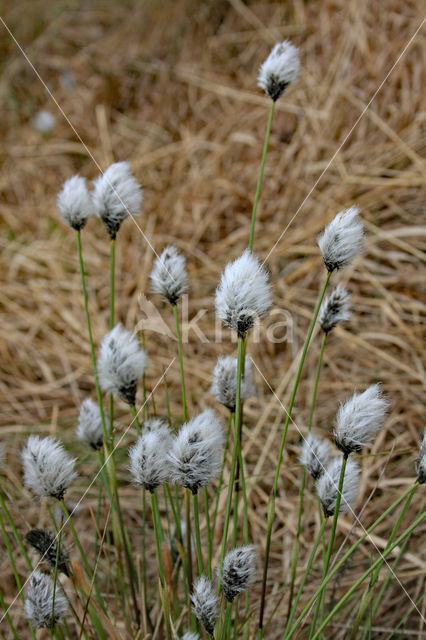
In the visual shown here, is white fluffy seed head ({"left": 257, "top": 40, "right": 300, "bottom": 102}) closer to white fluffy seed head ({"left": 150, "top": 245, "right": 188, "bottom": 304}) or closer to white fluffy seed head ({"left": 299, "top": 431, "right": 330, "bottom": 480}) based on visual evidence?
white fluffy seed head ({"left": 150, "top": 245, "right": 188, "bottom": 304})

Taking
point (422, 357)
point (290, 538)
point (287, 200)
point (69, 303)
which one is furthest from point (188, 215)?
point (290, 538)

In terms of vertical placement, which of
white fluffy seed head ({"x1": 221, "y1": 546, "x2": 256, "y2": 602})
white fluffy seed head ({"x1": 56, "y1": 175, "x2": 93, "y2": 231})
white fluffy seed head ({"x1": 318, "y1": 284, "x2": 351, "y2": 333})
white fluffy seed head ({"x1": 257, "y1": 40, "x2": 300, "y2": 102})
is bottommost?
white fluffy seed head ({"x1": 221, "y1": 546, "x2": 256, "y2": 602})

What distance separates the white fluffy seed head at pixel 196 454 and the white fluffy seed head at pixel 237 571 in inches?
3.0

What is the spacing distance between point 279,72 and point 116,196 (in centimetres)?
27

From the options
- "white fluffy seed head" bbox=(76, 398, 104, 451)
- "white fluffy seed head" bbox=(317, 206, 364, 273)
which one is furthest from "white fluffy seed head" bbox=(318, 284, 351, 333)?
"white fluffy seed head" bbox=(76, 398, 104, 451)

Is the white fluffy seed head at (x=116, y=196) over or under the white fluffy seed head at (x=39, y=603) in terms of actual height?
over

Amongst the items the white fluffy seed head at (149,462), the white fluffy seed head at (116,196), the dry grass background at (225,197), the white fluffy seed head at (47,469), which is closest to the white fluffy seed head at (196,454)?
the white fluffy seed head at (149,462)

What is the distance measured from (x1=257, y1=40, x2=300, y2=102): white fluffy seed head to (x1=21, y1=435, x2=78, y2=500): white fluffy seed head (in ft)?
1.68

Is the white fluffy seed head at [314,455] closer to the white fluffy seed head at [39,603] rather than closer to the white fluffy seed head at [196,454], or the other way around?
the white fluffy seed head at [196,454]

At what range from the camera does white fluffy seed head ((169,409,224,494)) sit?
0.63 meters

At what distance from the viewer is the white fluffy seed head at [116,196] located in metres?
0.76

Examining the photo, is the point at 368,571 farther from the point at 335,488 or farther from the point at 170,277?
the point at 170,277

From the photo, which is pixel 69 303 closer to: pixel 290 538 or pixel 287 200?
pixel 287 200

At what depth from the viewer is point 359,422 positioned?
617 millimetres
